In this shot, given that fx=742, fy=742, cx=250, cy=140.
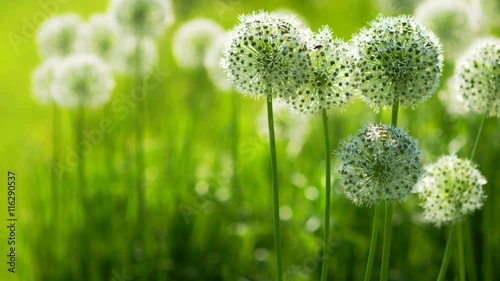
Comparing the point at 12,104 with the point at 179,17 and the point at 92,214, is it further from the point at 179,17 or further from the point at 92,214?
the point at 92,214

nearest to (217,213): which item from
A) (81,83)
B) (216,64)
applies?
(216,64)

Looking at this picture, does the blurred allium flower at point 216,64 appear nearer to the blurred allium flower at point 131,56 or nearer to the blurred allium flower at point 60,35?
the blurred allium flower at point 131,56

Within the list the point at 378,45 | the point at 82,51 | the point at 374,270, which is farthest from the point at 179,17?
the point at 378,45

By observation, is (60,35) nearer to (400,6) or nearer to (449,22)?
(400,6)

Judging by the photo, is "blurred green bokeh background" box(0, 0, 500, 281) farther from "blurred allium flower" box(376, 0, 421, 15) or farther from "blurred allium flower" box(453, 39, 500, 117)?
"blurred allium flower" box(453, 39, 500, 117)

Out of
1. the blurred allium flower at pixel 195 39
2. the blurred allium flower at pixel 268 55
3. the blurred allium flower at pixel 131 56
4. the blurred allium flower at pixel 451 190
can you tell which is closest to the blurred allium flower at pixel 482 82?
the blurred allium flower at pixel 451 190

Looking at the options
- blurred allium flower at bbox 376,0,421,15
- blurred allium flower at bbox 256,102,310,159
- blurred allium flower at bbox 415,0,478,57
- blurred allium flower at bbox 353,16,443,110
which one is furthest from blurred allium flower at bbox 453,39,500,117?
blurred allium flower at bbox 256,102,310,159
